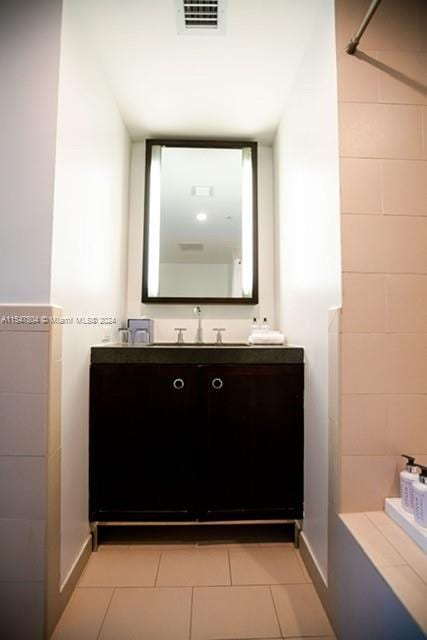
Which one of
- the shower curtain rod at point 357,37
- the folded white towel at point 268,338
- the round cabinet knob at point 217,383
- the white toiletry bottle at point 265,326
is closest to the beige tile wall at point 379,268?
the shower curtain rod at point 357,37

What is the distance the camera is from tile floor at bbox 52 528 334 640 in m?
1.07

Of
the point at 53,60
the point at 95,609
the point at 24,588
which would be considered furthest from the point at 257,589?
the point at 53,60

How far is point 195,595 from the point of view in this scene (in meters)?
1.21

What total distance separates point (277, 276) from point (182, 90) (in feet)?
3.62

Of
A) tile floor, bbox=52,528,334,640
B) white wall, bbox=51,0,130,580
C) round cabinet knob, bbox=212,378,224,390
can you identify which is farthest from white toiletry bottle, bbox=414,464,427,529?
white wall, bbox=51,0,130,580

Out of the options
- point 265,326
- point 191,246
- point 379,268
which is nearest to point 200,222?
point 191,246

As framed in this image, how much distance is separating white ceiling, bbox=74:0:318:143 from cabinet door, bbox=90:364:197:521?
138cm

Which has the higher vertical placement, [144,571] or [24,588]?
[24,588]

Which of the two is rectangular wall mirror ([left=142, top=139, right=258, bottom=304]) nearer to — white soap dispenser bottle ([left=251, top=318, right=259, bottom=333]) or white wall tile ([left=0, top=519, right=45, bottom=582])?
white soap dispenser bottle ([left=251, top=318, right=259, bottom=333])

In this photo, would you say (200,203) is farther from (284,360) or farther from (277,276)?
(284,360)

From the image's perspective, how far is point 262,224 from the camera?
6.73 ft

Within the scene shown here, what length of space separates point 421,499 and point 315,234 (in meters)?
0.96

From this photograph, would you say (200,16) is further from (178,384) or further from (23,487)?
(23,487)

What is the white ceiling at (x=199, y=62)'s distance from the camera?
49.1 inches
